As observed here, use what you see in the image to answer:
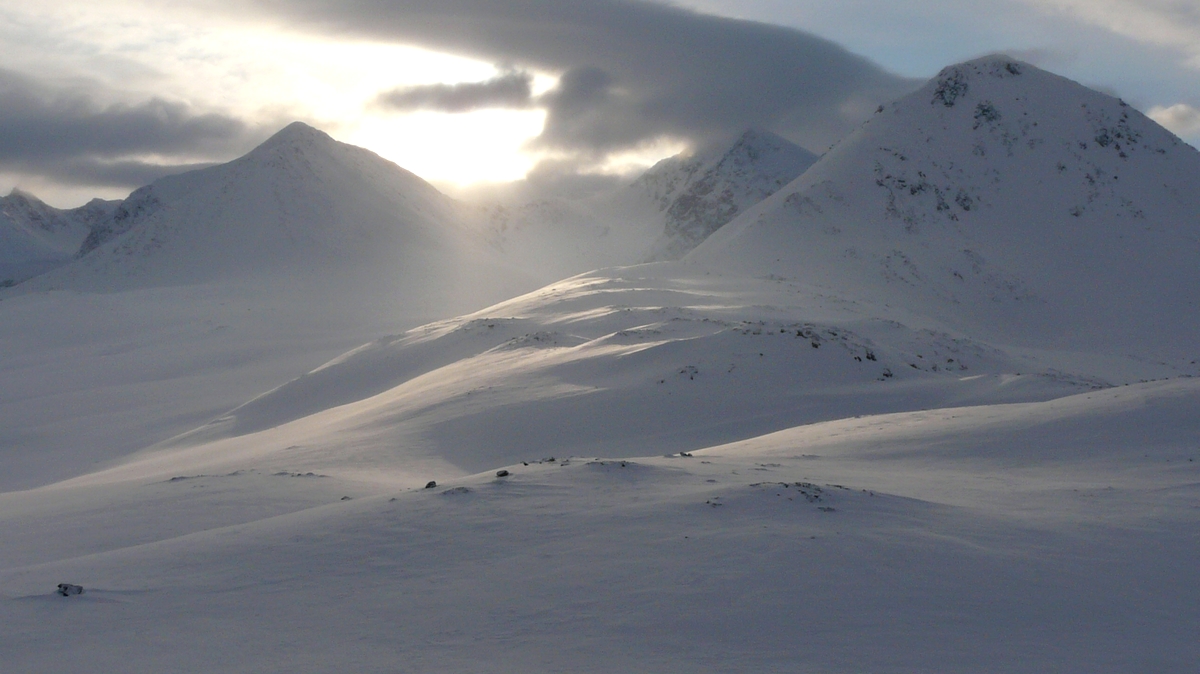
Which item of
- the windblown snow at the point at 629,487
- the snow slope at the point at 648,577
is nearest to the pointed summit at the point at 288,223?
the windblown snow at the point at 629,487

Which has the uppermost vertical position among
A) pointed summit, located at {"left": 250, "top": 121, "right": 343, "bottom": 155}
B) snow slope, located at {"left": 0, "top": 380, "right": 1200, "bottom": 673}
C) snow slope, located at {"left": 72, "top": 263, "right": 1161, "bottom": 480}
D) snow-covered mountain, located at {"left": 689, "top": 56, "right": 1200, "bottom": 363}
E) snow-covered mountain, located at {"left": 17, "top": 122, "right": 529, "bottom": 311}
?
pointed summit, located at {"left": 250, "top": 121, "right": 343, "bottom": 155}

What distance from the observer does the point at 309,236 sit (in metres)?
96.1

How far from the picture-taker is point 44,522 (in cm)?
1146

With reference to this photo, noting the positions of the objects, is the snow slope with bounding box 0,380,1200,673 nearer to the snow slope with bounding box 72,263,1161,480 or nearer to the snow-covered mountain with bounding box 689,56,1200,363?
the snow slope with bounding box 72,263,1161,480

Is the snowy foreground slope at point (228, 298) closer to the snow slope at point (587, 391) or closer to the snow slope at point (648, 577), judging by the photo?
the snow slope at point (587, 391)

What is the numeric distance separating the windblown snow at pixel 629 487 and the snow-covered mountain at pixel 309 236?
109ft

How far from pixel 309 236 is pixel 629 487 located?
93415mm

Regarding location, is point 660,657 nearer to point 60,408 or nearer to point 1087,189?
point 60,408

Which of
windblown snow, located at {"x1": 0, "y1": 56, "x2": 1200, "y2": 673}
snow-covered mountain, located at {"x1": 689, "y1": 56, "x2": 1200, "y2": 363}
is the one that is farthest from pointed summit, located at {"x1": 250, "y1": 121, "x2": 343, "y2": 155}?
snow-covered mountain, located at {"x1": 689, "y1": 56, "x2": 1200, "y2": 363}

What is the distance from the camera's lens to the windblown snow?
244 inches

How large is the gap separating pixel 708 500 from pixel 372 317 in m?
58.5

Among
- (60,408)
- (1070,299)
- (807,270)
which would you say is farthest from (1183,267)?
(60,408)

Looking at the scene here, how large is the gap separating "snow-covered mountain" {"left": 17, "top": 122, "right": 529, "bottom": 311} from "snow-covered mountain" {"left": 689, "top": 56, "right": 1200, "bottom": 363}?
104 ft

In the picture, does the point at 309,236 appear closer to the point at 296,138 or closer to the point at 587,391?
the point at 296,138
